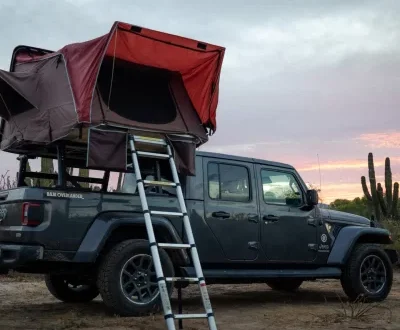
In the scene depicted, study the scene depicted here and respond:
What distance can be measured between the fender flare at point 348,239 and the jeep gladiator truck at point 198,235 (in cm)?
2

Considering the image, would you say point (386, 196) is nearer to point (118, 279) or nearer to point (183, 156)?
point (183, 156)

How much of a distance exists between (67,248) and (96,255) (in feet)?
1.09

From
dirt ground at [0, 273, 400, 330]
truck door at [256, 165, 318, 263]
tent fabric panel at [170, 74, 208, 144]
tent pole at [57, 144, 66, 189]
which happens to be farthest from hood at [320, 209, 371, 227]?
tent pole at [57, 144, 66, 189]

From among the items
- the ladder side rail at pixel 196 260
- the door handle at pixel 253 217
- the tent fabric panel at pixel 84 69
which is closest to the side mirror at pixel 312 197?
the door handle at pixel 253 217

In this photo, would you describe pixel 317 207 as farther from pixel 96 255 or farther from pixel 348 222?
pixel 96 255

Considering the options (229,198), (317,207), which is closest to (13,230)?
(229,198)

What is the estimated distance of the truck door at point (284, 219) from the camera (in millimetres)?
8727

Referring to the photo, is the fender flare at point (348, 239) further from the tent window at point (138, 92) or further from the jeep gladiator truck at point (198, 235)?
the tent window at point (138, 92)

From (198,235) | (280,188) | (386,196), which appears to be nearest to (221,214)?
(198,235)

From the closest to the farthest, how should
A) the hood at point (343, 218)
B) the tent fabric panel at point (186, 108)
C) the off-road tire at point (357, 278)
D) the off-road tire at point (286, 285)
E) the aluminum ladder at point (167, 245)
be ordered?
the aluminum ladder at point (167, 245)
the tent fabric panel at point (186, 108)
the off-road tire at point (357, 278)
the hood at point (343, 218)
the off-road tire at point (286, 285)

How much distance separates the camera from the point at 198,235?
7.96 m

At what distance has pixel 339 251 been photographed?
9406 mm

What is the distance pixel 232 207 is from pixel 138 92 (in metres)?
2.01

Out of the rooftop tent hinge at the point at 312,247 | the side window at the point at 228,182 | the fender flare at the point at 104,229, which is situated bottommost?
the rooftop tent hinge at the point at 312,247
